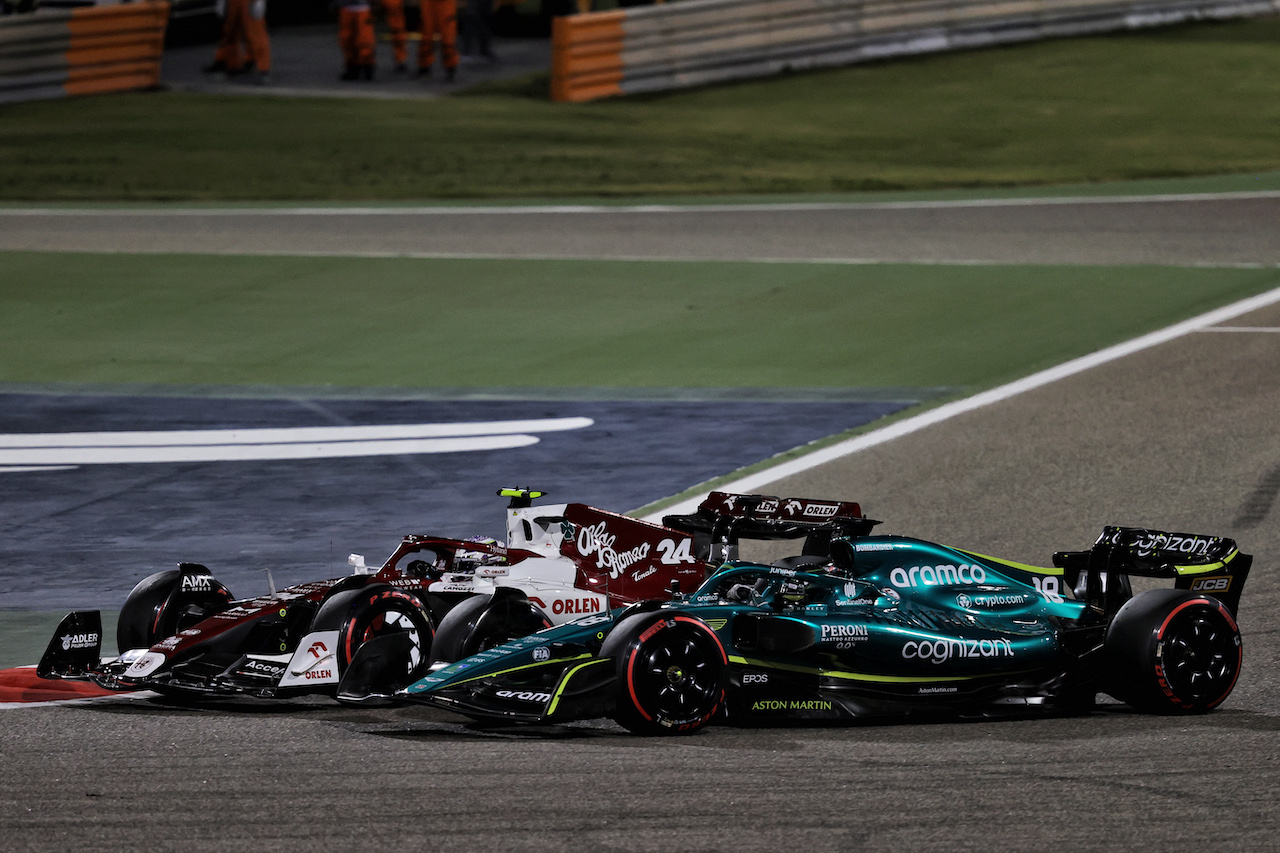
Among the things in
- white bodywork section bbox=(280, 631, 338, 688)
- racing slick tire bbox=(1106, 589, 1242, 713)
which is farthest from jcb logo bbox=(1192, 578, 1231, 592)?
white bodywork section bbox=(280, 631, 338, 688)

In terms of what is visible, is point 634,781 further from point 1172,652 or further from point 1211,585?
point 1211,585

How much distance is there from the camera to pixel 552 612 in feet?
29.3

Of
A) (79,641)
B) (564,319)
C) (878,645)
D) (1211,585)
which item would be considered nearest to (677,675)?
(878,645)

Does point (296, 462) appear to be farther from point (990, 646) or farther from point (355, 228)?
point (355, 228)

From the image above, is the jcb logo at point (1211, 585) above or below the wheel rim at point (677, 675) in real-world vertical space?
above

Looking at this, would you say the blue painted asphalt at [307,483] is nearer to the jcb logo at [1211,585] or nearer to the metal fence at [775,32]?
the jcb logo at [1211,585]

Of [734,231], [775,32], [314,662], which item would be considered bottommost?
[314,662]

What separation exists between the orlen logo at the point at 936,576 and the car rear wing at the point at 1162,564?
0.53 metres

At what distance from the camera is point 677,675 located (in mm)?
8055

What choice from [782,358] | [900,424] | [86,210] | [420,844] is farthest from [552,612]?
→ [86,210]

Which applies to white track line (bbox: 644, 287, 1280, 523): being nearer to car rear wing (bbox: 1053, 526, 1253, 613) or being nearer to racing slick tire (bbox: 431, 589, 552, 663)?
racing slick tire (bbox: 431, 589, 552, 663)

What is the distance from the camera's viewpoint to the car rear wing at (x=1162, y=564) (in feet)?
29.0

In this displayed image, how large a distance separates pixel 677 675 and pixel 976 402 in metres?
8.68

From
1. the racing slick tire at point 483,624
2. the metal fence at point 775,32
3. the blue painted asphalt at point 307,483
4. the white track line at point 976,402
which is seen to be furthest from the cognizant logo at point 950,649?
the metal fence at point 775,32
